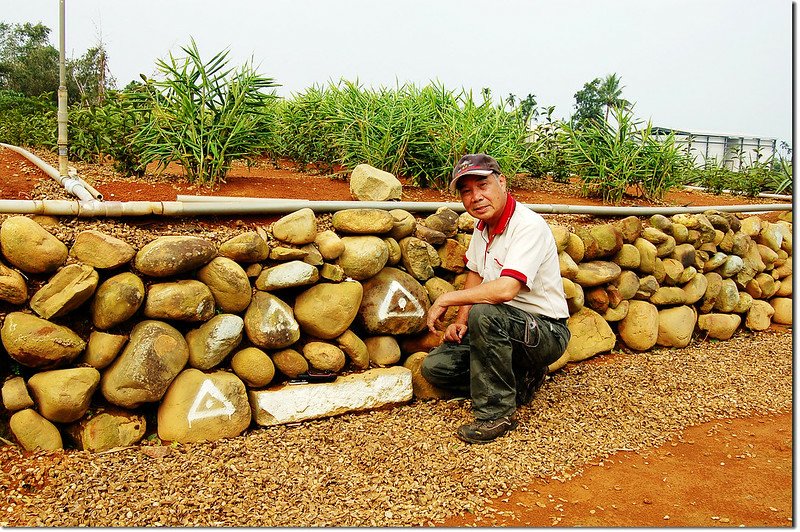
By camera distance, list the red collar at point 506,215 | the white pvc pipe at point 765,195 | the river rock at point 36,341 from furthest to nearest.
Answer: the white pvc pipe at point 765,195, the red collar at point 506,215, the river rock at point 36,341

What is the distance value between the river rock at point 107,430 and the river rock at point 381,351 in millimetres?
1186

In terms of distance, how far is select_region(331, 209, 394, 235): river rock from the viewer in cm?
363

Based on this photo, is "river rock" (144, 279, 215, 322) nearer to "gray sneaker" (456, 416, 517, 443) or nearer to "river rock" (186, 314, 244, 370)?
"river rock" (186, 314, 244, 370)

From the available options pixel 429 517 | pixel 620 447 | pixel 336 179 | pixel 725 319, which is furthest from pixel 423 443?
pixel 725 319

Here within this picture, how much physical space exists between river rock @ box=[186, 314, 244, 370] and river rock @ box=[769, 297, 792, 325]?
460cm

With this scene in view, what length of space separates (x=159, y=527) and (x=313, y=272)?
137 cm

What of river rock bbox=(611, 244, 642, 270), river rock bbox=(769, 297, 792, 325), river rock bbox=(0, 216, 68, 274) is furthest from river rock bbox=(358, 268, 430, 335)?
river rock bbox=(769, 297, 792, 325)

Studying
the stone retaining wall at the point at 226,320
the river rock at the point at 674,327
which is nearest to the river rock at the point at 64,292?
the stone retaining wall at the point at 226,320

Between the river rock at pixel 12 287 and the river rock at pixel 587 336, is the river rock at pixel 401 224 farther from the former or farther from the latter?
the river rock at pixel 12 287

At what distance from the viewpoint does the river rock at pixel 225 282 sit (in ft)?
10.3

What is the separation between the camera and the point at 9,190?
381 cm

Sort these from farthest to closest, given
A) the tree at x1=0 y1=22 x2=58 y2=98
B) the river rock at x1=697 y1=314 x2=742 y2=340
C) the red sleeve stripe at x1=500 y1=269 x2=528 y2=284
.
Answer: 1. the tree at x1=0 y1=22 x2=58 y2=98
2. the river rock at x1=697 y1=314 x2=742 y2=340
3. the red sleeve stripe at x1=500 y1=269 x2=528 y2=284

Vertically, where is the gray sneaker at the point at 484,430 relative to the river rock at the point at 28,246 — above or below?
below

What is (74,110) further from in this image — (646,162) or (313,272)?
(646,162)
